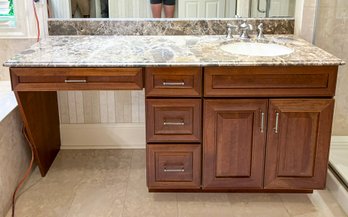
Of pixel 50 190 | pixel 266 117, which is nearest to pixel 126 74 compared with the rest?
pixel 266 117

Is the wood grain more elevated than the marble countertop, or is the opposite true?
the marble countertop

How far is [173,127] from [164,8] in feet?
2.77

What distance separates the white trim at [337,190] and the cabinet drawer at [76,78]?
118 cm

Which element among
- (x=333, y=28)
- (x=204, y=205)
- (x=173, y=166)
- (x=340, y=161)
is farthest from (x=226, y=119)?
(x=333, y=28)

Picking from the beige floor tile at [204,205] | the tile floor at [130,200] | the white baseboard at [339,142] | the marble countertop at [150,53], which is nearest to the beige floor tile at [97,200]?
the tile floor at [130,200]

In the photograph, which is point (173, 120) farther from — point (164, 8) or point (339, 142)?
point (339, 142)

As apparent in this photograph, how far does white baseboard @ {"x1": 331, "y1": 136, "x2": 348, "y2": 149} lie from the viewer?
267cm

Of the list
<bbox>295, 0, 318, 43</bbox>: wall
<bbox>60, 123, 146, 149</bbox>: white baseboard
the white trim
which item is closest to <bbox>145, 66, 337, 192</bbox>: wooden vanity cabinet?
the white trim

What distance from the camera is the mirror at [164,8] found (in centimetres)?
253

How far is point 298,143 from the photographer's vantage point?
2102 millimetres

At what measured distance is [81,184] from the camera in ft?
7.97

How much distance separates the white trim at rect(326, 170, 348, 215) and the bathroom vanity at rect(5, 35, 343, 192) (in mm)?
145

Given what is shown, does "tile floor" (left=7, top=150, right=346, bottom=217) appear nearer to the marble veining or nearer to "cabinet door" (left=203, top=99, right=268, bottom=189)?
"cabinet door" (left=203, top=99, right=268, bottom=189)

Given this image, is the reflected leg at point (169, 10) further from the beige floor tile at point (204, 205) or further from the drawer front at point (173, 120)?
the beige floor tile at point (204, 205)
